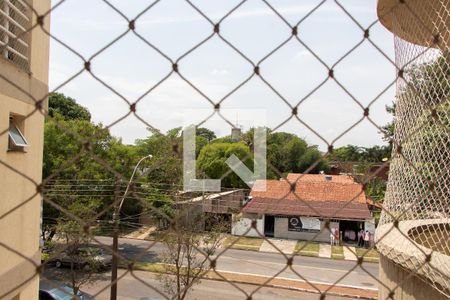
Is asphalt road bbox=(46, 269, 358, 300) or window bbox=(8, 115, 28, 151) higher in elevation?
window bbox=(8, 115, 28, 151)

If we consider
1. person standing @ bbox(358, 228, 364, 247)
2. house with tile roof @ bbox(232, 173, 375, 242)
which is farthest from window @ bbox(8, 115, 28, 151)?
person standing @ bbox(358, 228, 364, 247)

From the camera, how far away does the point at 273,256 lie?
12.7 meters

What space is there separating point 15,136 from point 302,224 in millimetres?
12579

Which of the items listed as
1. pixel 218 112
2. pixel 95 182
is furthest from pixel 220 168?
pixel 218 112

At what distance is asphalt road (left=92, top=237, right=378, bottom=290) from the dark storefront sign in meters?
1.77

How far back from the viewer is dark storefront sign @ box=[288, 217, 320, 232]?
47.6ft

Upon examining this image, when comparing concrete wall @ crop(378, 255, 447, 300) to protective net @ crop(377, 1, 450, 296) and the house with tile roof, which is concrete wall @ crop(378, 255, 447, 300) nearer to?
protective net @ crop(377, 1, 450, 296)

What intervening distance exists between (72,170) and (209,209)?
3.60 metres

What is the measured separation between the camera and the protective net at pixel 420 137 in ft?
8.54

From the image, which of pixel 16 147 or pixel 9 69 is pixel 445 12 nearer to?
pixel 9 69

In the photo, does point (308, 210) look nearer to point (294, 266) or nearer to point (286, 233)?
point (286, 233)

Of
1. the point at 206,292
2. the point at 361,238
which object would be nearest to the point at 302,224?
the point at 361,238

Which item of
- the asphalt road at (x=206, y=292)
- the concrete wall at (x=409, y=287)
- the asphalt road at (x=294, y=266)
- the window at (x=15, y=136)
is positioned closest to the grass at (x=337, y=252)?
the asphalt road at (x=294, y=266)

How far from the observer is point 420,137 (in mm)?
3010
